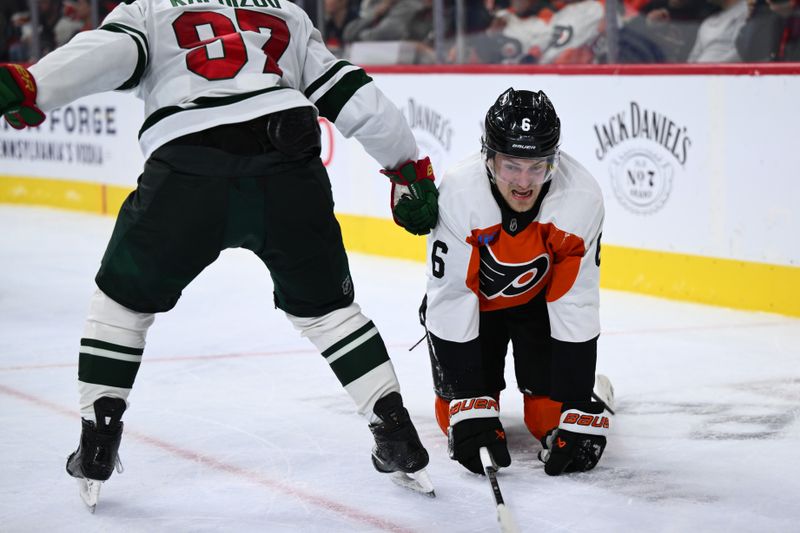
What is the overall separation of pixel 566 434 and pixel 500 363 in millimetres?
393

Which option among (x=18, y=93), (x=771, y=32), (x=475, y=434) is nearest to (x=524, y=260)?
(x=475, y=434)

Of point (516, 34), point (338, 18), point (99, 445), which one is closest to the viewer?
point (99, 445)

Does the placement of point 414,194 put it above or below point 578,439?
Answer: above

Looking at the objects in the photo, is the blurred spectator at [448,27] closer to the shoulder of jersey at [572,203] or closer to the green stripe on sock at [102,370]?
the shoulder of jersey at [572,203]

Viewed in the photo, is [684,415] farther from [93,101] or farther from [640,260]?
[93,101]

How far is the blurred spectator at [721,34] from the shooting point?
4.84m

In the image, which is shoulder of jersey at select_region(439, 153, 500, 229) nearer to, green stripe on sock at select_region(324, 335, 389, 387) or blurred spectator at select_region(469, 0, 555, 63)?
green stripe on sock at select_region(324, 335, 389, 387)

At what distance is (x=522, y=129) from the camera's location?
2.50m

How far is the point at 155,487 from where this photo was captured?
260cm

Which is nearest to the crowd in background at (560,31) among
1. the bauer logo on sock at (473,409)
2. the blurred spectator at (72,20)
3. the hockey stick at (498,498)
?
the blurred spectator at (72,20)

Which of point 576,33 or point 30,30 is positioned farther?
point 30,30

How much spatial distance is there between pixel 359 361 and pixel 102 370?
52cm

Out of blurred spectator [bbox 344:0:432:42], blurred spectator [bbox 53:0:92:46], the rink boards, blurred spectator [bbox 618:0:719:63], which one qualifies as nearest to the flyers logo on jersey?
the rink boards

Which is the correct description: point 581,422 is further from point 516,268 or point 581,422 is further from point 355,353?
point 355,353
